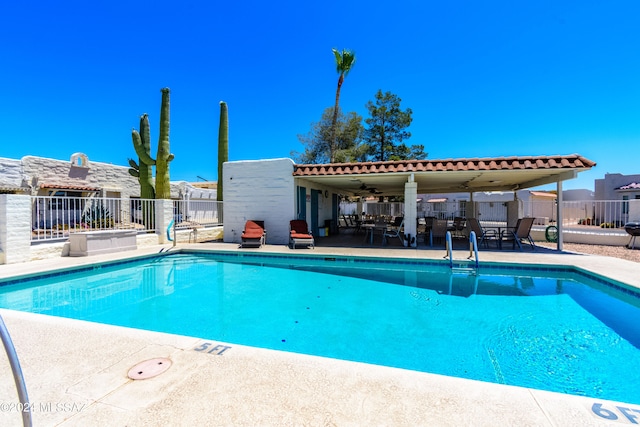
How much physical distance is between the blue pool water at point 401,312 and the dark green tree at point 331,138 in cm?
1744

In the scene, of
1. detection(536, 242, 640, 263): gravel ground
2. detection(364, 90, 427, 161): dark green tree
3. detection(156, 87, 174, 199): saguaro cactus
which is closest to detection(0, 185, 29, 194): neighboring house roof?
detection(156, 87, 174, 199): saguaro cactus

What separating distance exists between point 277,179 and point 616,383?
37.2 ft

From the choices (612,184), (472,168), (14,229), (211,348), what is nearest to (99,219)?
(14,229)

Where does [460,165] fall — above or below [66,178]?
below

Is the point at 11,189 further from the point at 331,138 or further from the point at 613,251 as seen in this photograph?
the point at 613,251

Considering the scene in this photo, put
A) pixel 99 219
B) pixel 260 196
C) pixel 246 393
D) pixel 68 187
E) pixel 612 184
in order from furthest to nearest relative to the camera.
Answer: pixel 612 184 < pixel 68 187 < pixel 99 219 < pixel 260 196 < pixel 246 393

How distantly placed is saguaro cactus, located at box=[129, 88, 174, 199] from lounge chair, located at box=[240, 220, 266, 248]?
5.73 meters

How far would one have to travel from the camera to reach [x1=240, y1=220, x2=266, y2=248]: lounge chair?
11.6 m

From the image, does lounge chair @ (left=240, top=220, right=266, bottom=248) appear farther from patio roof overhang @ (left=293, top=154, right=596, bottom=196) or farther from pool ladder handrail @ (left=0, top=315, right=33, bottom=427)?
pool ladder handrail @ (left=0, top=315, right=33, bottom=427)

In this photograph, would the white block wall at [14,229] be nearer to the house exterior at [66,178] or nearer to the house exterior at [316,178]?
the house exterior at [316,178]

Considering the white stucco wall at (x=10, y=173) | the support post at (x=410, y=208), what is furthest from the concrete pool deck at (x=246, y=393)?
the white stucco wall at (x=10, y=173)

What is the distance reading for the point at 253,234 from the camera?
38.9 ft

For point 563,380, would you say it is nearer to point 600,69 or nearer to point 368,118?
point 600,69

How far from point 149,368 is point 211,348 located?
62cm
